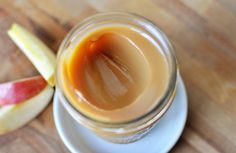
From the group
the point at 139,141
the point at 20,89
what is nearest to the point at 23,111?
the point at 20,89

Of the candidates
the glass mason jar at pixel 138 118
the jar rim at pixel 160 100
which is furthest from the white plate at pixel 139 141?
the jar rim at pixel 160 100

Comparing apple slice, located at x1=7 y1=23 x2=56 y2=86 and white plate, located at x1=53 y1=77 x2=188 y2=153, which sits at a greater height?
apple slice, located at x1=7 y1=23 x2=56 y2=86

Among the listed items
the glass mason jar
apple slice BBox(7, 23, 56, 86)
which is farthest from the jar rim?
apple slice BBox(7, 23, 56, 86)

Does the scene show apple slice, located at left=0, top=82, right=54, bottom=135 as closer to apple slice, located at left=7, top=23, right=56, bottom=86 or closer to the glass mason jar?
apple slice, located at left=7, top=23, right=56, bottom=86

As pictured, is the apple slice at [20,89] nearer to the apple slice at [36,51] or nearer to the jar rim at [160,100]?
the apple slice at [36,51]

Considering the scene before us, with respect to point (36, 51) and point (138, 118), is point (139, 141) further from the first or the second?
point (36, 51)

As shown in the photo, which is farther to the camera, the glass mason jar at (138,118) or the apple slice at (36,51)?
the apple slice at (36,51)
